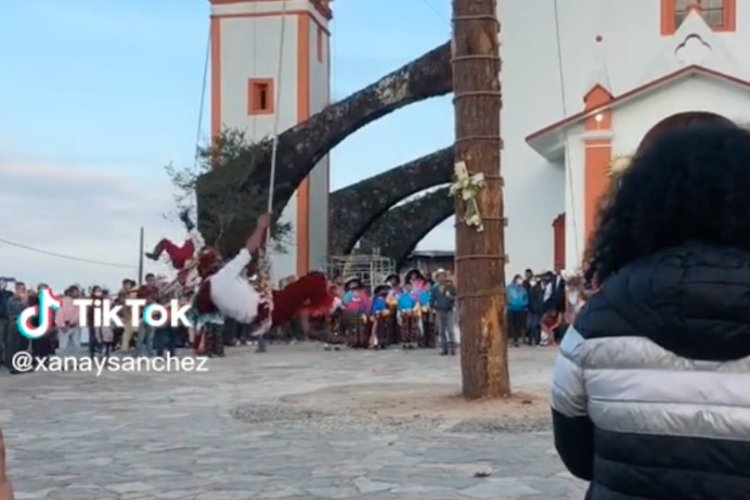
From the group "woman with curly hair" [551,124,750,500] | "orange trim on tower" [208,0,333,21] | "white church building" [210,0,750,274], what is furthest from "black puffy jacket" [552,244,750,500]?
"orange trim on tower" [208,0,333,21]

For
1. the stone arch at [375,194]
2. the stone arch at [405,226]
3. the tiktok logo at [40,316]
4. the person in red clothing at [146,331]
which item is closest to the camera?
the tiktok logo at [40,316]

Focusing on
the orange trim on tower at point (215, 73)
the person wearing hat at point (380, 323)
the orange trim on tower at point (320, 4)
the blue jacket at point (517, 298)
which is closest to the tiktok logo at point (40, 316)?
the person wearing hat at point (380, 323)

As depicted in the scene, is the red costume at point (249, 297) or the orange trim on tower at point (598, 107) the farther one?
the orange trim on tower at point (598, 107)

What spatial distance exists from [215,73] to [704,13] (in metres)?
15.5

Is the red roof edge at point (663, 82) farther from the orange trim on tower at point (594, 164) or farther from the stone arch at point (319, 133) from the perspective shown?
the stone arch at point (319, 133)

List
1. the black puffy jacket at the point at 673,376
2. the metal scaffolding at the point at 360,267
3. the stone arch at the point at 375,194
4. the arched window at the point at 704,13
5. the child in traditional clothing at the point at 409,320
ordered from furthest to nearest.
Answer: the stone arch at the point at 375,194 → the metal scaffolding at the point at 360,267 → the arched window at the point at 704,13 → the child in traditional clothing at the point at 409,320 → the black puffy jacket at the point at 673,376

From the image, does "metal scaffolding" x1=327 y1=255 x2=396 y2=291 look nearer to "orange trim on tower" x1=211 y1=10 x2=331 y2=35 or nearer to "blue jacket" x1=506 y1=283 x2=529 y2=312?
"orange trim on tower" x1=211 y1=10 x2=331 y2=35

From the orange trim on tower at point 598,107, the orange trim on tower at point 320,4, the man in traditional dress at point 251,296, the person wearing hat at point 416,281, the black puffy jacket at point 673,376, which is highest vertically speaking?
the orange trim on tower at point 320,4

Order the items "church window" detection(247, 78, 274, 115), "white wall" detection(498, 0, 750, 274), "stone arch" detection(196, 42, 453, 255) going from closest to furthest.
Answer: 1. "white wall" detection(498, 0, 750, 274)
2. "stone arch" detection(196, 42, 453, 255)
3. "church window" detection(247, 78, 274, 115)

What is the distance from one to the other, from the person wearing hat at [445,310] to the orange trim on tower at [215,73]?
16483 millimetres

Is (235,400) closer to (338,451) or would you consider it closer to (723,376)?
(338,451)

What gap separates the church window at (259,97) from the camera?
3981 centimetres

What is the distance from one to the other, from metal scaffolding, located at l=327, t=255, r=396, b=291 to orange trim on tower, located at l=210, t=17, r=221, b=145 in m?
5.68

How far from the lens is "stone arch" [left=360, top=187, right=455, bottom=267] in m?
43.5
